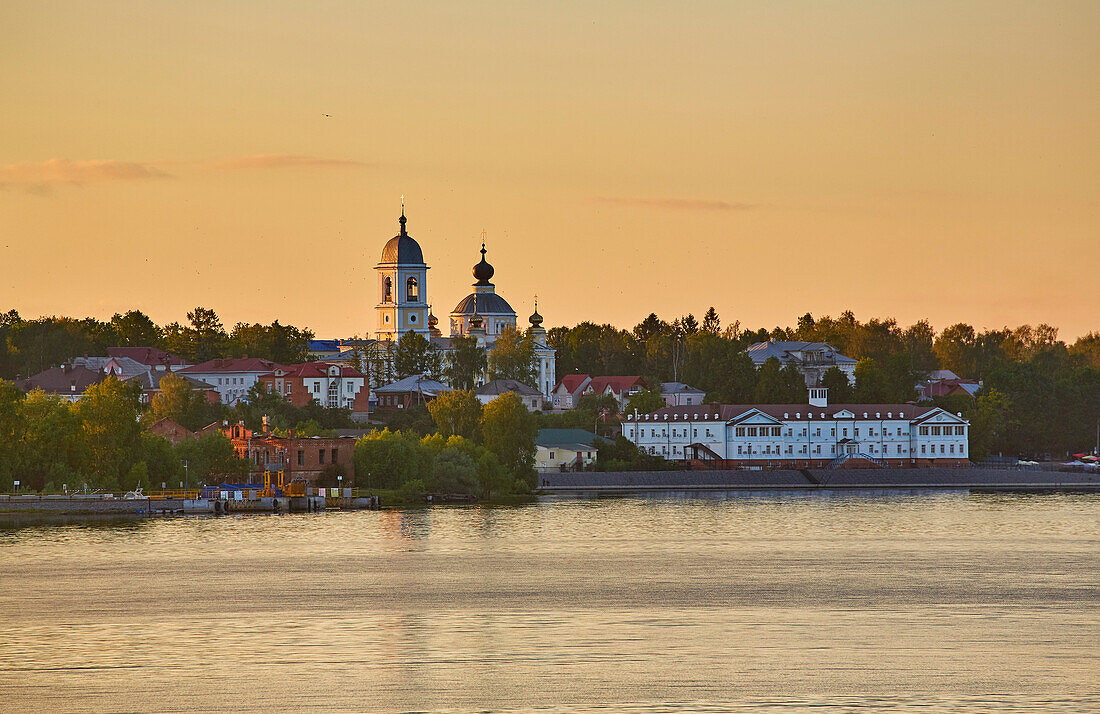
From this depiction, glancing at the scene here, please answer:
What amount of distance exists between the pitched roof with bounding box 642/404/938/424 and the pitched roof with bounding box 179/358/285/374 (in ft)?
123

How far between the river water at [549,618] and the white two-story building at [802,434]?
145ft

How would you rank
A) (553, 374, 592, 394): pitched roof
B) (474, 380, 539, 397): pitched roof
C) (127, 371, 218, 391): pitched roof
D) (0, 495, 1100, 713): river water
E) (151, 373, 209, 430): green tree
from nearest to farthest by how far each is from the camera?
(0, 495, 1100, 713): river water
(151, 373, 209, 430): green tree
(127, 371, 218, 391): pitched roof
(474, 380, 539, 397): pitched roof
(553, 374, 592, 394): pitched roof

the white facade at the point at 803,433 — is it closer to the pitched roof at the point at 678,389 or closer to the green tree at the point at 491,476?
the green tree at the point at 491,476

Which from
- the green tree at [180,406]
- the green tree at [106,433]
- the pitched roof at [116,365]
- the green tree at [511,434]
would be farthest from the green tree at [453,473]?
the pitched roof at [116,365]

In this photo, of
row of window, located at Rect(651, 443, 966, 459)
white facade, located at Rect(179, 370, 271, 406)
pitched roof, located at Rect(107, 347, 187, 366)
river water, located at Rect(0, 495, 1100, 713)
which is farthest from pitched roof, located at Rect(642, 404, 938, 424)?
pitched roof, located at Rect(107, 347, 187, 366)

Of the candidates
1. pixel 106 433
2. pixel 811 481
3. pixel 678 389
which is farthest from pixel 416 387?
pixel 106 433

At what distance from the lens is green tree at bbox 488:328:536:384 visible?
14088 centimetres

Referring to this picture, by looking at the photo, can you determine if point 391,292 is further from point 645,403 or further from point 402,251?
point 645,403

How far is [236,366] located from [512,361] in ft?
73.8

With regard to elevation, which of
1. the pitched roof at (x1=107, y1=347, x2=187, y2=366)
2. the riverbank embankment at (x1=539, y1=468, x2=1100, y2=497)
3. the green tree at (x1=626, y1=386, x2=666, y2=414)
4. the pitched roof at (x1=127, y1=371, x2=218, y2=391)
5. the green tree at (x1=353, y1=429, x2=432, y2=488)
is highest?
the pitched roof at (x1=107, y1=347, x2=187, y2=366)

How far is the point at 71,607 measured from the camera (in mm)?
40344

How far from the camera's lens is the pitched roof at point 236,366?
137 m

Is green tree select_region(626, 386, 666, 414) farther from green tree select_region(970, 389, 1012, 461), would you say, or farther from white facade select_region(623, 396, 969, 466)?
green tree select_region(970, 389, 1012, 461)

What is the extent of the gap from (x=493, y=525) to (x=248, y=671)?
35.7 meters
